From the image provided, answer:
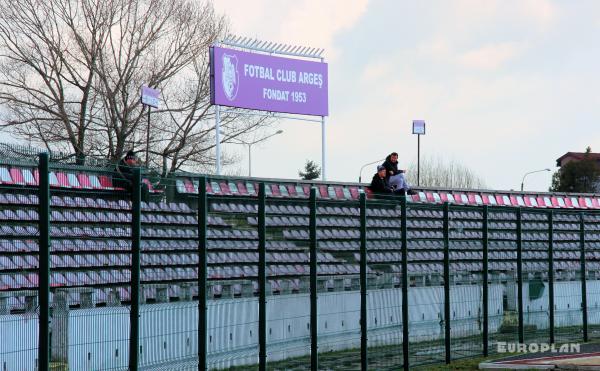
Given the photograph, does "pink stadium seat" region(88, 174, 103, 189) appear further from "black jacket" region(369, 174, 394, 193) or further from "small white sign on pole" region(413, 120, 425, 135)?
"small white sign on pole" region(413, 120, 425, 135)

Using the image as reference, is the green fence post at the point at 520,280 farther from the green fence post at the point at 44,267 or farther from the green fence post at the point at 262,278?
the green fence post at the point at 44,267

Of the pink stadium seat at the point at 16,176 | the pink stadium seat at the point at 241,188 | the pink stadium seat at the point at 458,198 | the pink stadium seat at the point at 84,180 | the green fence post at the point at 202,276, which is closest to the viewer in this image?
the pink stadium seat at the point at 84,180

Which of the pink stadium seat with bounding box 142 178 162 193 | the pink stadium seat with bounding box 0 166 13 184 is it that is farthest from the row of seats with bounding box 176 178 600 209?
the pink stadium seat with bounding box 0 166 13 184

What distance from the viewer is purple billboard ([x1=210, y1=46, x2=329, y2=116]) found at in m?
36.9

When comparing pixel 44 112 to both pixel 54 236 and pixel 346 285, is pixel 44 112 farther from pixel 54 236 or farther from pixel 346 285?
pixel 54 236

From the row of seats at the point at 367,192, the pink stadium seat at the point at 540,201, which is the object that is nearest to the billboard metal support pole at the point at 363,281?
the row of seats at the point at 367,192

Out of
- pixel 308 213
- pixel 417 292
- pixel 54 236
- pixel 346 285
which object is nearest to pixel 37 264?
pixel 54 236

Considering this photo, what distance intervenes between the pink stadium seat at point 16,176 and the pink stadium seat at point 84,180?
0.78 meters

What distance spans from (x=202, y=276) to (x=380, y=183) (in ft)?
30.2

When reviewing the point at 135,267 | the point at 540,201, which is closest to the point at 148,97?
the point at 540,201

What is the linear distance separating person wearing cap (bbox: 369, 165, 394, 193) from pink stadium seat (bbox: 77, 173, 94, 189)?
1058cm

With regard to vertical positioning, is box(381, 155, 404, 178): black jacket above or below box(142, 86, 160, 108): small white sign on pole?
below

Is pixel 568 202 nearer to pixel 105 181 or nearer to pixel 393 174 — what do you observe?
pixel 393 174

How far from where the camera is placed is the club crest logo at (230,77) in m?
37.0
